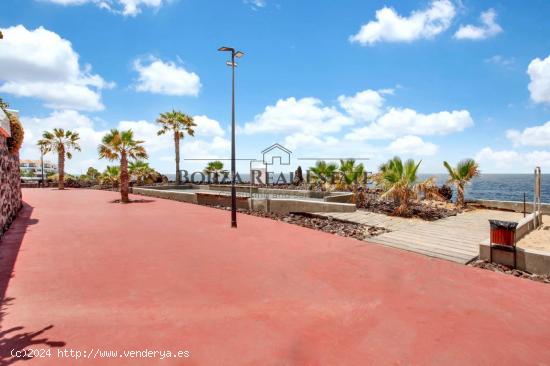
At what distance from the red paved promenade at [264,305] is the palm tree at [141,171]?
85.8ft

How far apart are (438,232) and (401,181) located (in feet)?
12.6

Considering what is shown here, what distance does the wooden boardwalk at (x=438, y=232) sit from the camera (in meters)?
9.46

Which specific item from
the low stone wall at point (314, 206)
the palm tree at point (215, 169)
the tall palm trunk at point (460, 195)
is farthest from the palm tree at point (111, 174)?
the tall palm trunk at point (460, 195)

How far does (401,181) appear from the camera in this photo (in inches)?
593

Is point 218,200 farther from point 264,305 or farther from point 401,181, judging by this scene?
point 264,305

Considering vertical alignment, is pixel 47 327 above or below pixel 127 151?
below

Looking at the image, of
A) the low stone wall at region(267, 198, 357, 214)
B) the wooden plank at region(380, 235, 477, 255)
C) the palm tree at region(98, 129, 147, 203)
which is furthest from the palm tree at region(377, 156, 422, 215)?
the palm tree at region(98, 129, 147, 203)

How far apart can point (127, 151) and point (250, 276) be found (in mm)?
17818

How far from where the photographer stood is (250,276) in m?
7.24

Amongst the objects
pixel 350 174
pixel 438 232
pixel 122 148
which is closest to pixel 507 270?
pixel 438 232

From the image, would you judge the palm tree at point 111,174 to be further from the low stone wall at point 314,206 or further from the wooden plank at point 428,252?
the wooden plank at point 428,252

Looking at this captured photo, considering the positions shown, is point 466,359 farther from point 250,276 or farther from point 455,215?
point 455,215

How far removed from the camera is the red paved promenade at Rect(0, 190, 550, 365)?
170 inches

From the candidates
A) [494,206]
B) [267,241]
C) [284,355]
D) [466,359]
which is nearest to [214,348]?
[284,355]
